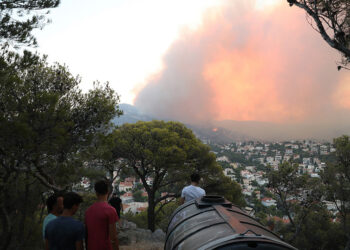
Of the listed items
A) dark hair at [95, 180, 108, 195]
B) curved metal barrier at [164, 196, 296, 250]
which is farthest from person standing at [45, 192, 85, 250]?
curved metal barrier at [164, 196, 296, 250]

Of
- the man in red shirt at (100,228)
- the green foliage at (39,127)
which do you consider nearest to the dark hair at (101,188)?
the man in red shirt at (100,228)

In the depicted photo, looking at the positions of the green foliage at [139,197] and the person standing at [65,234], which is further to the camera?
the green foliage at [139,197]

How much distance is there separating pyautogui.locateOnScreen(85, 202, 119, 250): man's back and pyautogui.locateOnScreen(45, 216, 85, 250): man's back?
0.33 meters

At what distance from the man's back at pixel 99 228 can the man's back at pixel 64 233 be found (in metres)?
0.33

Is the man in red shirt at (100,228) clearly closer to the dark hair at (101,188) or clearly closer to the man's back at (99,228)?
the man's back at (99,228)

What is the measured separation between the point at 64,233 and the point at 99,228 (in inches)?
23.3

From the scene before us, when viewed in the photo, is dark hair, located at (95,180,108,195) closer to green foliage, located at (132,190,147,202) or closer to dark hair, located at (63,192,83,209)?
dark hair, located at (63,192,83,209)

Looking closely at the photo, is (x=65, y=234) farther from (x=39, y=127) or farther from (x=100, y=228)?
(x=39, y=127)

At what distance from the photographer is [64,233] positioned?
4000 millimetres

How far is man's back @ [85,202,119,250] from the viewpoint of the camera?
4.40 metres

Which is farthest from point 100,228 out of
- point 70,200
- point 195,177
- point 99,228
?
point 195,177

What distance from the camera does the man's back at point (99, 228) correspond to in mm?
4398

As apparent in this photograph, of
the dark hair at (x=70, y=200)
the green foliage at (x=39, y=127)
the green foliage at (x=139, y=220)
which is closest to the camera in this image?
the dark hair at (x=70, y=200)

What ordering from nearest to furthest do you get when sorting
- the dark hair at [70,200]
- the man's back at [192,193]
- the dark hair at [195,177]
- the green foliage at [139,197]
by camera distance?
the dark hair at [70,200] → the dark hair at [195,177] → the man's back at [192,193] → the green foliage at [139,197]
